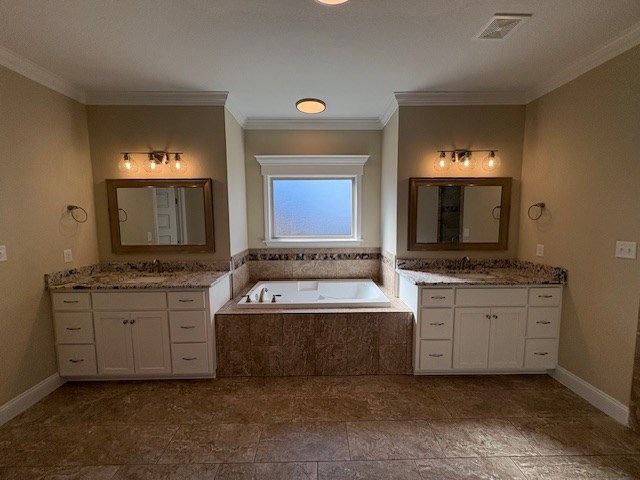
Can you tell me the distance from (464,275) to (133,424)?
2879 millimetres

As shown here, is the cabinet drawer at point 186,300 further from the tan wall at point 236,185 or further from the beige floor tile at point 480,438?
the beige floor tile at point 480,438

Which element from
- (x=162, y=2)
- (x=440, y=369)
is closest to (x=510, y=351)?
(x=440, y=369)

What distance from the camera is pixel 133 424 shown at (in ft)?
6.62

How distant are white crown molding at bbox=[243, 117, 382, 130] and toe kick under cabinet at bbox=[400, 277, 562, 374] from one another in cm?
205

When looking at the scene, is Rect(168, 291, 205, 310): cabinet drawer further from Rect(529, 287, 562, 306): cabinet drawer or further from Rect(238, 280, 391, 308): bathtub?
Rect(529, 287, 562, 306): cabinet drawer

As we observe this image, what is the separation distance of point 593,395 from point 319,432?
80.9 inches

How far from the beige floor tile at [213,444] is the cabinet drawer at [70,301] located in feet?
4.38

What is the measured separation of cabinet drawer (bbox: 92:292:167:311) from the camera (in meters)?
2.42

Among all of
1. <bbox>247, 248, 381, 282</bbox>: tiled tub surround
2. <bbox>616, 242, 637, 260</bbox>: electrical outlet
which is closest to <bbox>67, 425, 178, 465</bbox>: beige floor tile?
<bbox>247, 248, 381, 282</bbox>: tiled tub surround

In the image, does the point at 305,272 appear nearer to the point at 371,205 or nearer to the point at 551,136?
the point at 371,205

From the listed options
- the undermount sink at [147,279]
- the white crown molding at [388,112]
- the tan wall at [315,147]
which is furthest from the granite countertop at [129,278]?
the white crown molding at [388,112]

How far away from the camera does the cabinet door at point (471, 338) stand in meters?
2.49

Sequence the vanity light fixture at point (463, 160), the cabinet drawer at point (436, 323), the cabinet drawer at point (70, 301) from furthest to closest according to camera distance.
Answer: the vanity light fixture at point (463, 160), the cabinet drawer at point (436, 323), the cabinet drawer at point (70, 301)

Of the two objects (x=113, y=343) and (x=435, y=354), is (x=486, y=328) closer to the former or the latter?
(x=435, y=354)
